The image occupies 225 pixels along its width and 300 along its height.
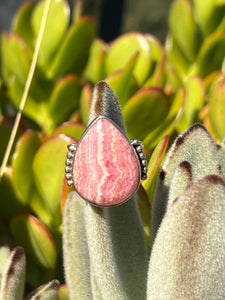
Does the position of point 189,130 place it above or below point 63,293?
above

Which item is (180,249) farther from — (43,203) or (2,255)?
(43,203)

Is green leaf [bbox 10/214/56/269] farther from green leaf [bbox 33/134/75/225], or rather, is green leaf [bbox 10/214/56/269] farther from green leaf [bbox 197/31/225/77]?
green leaf [bbox 197/31/225/77]

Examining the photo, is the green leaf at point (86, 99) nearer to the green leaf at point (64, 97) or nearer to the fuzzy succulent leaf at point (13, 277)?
the green leaf at point (64, 97)

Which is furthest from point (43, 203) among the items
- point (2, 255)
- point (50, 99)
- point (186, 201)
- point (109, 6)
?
point (109, 6)

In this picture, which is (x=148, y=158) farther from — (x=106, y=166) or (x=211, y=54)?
(x=211, y=54)

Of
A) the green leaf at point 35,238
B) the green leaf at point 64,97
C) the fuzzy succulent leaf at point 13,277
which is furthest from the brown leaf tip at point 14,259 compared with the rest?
the green leaf at point 64,97

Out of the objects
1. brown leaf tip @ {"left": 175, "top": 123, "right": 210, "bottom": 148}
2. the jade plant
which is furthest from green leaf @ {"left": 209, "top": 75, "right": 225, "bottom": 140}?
brown leaf tip @ {"left": 175, "top": 123, "right": 210, "bottom": 148}

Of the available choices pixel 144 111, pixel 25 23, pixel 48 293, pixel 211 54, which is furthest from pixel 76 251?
pixel 25 23
